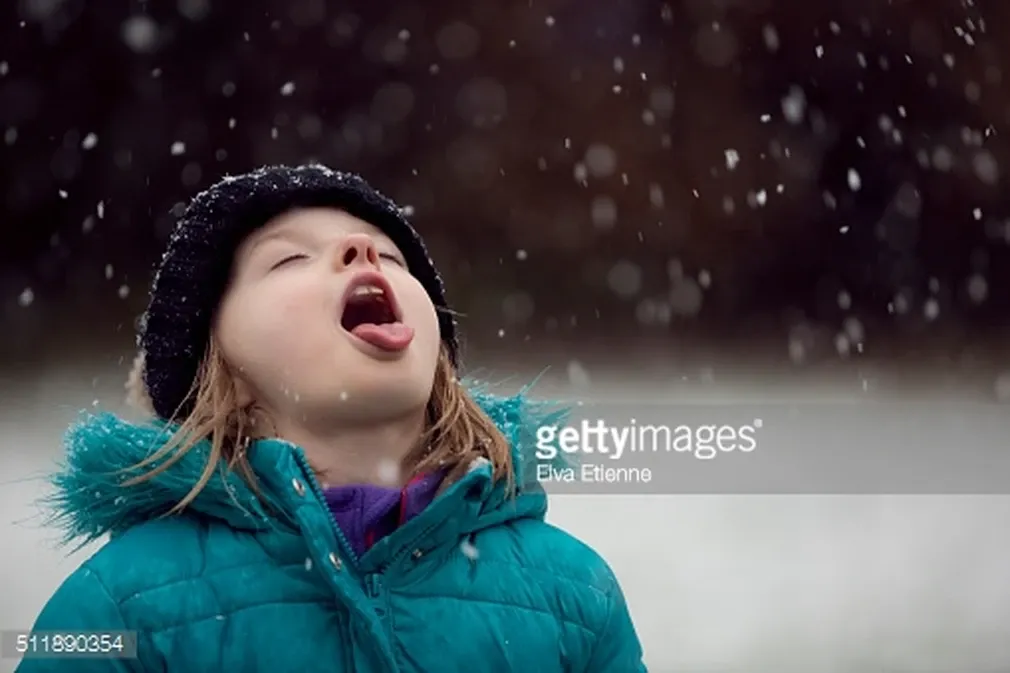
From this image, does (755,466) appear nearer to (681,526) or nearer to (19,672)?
(681,526)

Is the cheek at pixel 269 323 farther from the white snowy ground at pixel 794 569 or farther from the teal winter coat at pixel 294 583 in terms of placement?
the white snowy ground at pixel 794 569

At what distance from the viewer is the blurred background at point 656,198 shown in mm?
1259

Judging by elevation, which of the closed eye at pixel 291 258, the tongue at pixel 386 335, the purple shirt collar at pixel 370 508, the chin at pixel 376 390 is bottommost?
the purple shirt collar at pixel 370 508

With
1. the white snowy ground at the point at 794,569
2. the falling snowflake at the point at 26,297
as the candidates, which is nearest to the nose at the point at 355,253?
the white snowy ground at the point at 794,569

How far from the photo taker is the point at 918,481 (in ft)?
4.14

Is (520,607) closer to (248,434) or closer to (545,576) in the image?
(545,576)

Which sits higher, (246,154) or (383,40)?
(383,40)

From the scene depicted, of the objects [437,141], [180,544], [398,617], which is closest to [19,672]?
[180,544]

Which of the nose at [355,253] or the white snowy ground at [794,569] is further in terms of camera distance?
the white snowy ground at [794,569]

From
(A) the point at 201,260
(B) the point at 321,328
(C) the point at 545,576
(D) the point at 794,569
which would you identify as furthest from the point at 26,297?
(D) the point at 794,569

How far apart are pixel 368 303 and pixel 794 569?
0.83 metres

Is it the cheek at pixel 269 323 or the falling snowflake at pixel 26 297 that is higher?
the falling snowflake at pixel 26 297

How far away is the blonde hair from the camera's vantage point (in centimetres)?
59

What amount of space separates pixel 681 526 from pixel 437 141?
596mm
